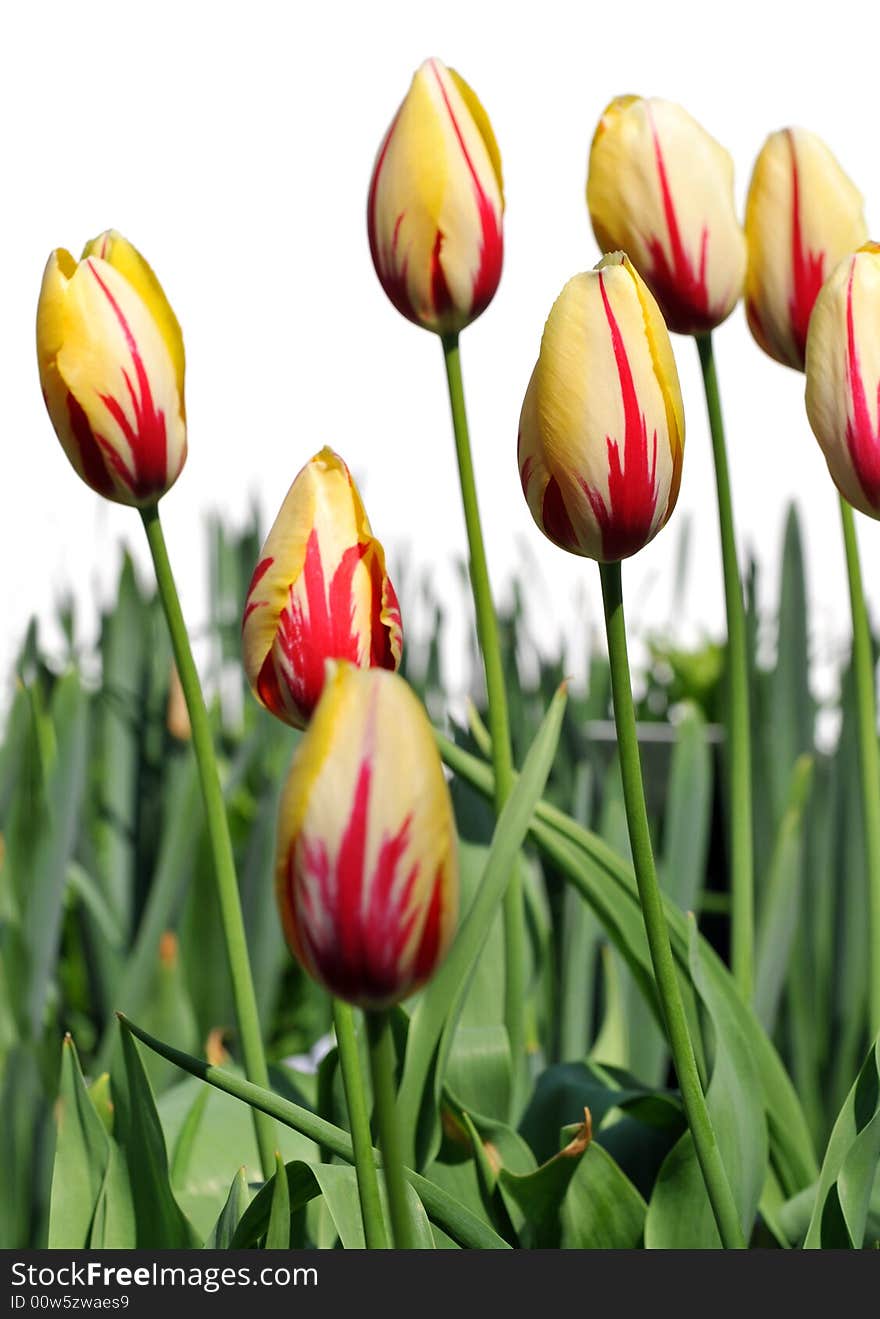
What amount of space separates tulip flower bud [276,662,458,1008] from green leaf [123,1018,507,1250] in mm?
160

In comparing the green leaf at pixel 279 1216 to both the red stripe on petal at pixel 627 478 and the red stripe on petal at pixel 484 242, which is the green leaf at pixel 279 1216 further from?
the red stripe on petal at pixel 484 242

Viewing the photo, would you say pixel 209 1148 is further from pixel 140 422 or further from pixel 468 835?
pixel 140 422

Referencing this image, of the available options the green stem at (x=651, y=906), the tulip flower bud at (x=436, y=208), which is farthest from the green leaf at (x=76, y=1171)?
the tulip flower bud at (x=436, y=208)

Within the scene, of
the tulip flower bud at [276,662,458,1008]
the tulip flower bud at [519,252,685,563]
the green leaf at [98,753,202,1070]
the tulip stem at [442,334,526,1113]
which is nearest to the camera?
the tulip flower bud at [276,662,458,1008]

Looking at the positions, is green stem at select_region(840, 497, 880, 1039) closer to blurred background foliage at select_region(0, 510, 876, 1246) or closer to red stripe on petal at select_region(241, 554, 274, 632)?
blurred background foliage at select_region(0, 510, 876, 1246)

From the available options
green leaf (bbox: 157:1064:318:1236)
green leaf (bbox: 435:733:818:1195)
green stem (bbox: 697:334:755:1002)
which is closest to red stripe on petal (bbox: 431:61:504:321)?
green stem (bbox: 697:334:755:1002)

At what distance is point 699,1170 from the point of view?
2.28 feet

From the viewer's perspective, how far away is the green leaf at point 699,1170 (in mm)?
705

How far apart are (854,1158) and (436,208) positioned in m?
0.49

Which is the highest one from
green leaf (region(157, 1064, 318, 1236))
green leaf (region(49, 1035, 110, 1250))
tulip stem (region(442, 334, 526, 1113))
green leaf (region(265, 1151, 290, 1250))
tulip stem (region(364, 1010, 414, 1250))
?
tulip stem (region(442, 334, 526, 1113))

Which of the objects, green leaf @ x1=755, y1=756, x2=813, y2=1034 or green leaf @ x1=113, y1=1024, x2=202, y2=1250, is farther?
green leaf @ x1=755, y1=756, x2=813, y2=1034

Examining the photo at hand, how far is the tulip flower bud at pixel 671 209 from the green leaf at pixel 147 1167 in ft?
1.58

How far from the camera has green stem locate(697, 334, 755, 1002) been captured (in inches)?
30.9

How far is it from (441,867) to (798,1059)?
3.44 ft
